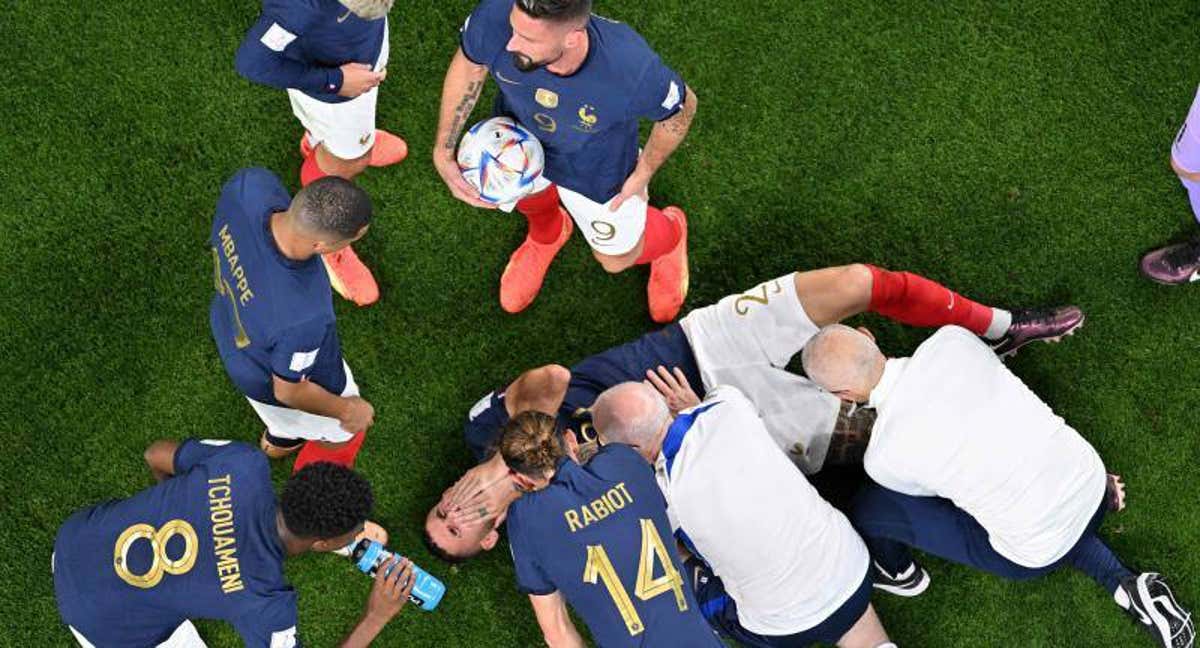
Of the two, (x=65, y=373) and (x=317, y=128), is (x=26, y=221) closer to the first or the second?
(x=65, y=373)

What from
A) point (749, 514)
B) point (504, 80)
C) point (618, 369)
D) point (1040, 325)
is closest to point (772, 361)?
point (618, 369)

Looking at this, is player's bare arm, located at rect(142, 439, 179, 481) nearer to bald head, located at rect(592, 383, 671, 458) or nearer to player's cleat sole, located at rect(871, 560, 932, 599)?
bald head, located at rect(592, 383, 671, 458)

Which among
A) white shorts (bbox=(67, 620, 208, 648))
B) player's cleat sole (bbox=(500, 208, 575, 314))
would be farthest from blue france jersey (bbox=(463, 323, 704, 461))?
white shorts (bbox=(67, 620, 208, 648))

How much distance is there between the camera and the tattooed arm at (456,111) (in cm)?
440

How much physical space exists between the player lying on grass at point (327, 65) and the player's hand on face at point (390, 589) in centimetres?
141

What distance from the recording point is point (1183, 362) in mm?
5488

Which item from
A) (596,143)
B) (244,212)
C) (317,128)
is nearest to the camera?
(244,212)

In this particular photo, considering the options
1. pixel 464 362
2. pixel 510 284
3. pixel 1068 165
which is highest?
pixel 1068 165

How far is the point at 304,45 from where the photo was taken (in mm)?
4316

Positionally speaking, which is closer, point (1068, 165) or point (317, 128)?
point (317, 128)

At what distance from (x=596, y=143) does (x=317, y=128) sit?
1240 mm

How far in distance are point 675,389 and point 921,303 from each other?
1.17m

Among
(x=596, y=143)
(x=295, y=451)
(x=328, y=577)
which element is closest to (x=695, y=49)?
(x=596, y=143)

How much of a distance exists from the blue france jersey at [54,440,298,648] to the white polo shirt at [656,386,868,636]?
5.02 feet
